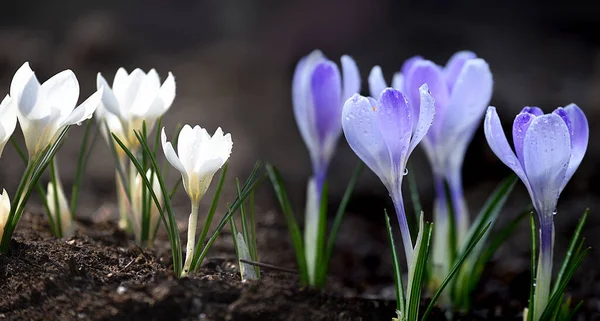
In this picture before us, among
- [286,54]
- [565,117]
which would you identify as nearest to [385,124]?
[565,117]

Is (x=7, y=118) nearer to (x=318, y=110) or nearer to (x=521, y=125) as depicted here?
(x=318, y=110)

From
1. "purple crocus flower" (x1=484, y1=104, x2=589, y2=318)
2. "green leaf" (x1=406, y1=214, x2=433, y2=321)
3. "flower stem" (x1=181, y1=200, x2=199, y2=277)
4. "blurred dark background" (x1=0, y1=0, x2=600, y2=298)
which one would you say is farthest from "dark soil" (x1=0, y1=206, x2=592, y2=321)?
"blurred dark background" (x1=0, y1=0, x2=600, y2=298)

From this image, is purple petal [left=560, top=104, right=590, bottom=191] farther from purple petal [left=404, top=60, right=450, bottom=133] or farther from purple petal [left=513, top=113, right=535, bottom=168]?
purple petal [left=404, top=60, right=450, bottom=133]

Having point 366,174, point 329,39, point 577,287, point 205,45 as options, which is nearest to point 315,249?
point 577,287

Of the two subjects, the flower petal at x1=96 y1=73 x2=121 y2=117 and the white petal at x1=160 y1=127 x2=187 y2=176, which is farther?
the flower petal at x1=96 y1=73 x2=121 y2=117

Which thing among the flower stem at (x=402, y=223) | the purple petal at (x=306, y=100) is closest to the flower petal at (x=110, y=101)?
the purple petal at (x=306, y=100)
